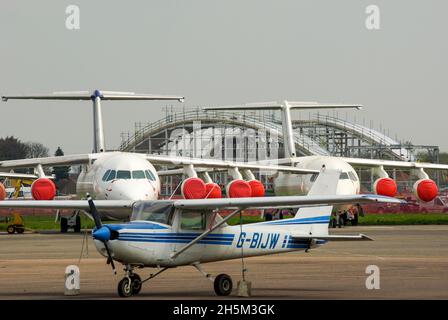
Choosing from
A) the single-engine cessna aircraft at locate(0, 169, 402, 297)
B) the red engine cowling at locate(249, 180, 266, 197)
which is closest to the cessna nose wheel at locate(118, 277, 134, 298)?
the single-engine cessna aircraft at locate(0, 169, 402, 297)

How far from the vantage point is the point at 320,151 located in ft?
352

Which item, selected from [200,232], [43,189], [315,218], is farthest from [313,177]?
[200,232]

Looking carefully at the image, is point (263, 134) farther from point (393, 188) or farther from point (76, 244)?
point (76, 244)

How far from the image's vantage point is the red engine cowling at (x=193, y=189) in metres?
48.2

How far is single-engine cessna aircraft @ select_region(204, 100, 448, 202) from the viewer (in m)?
55.9

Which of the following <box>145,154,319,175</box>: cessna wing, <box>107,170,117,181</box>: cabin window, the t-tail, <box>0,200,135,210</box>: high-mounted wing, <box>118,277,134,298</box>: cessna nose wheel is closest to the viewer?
<box>118,277,134,298</box>: cessna nose wheel

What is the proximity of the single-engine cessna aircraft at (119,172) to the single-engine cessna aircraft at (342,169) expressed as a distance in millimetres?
1992

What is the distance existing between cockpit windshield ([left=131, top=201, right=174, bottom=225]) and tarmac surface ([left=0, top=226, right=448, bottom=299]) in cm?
141

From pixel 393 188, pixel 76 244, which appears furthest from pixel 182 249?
pixel 393 188

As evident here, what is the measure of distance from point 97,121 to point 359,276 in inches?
1232

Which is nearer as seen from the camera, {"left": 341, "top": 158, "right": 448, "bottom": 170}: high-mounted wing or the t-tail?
the t-tail

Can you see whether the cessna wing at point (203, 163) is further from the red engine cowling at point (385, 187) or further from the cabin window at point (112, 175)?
the cabin window at point (112, 175)

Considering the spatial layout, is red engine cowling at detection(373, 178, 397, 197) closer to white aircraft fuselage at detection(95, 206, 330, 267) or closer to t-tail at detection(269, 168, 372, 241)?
t-tail at detection(269, 168, 372, 241)
